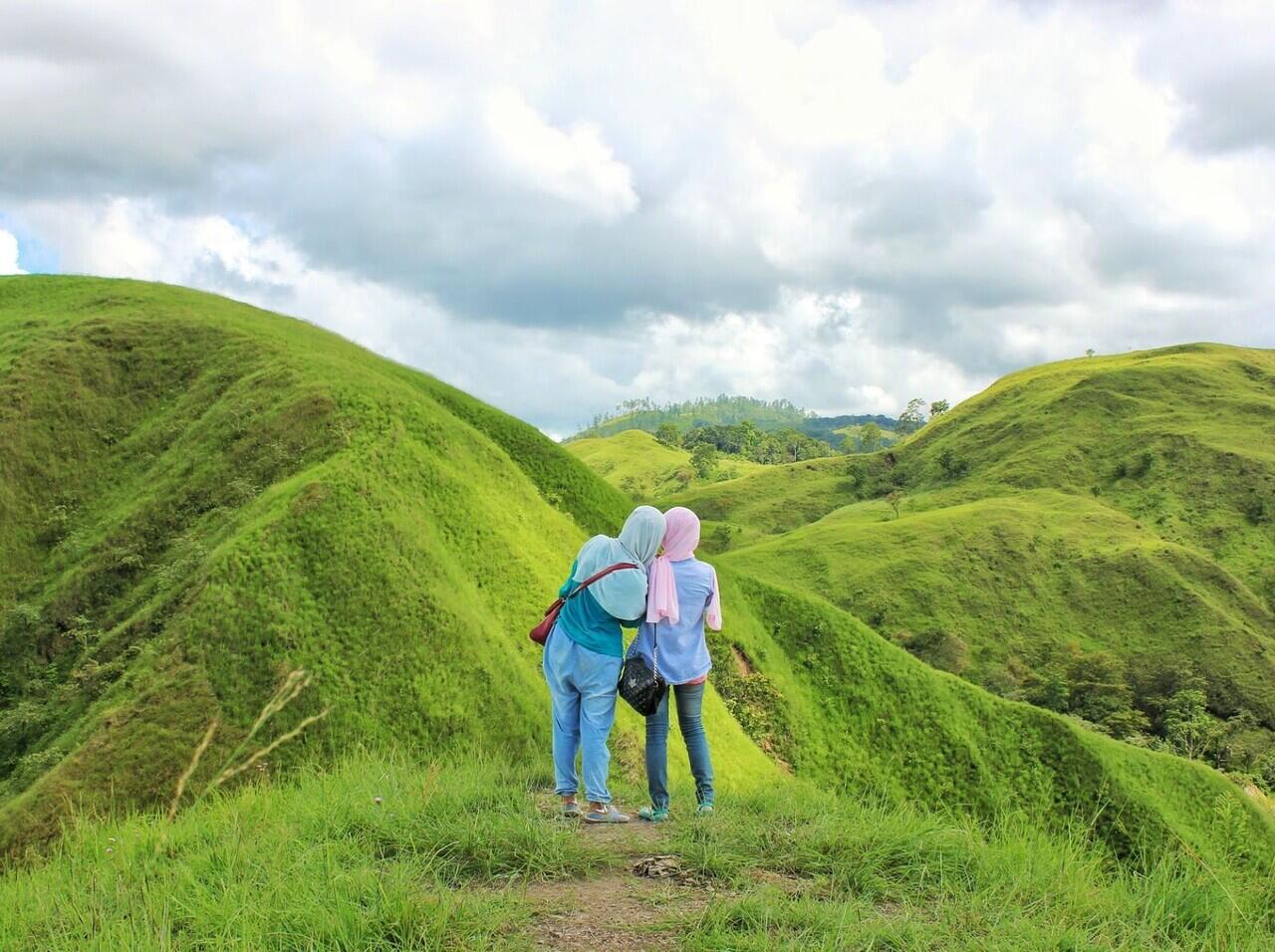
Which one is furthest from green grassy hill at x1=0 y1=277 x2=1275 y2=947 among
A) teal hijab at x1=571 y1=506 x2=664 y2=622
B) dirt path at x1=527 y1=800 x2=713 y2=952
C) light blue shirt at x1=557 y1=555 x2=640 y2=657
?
teal hijab at x1=571 y1=506 x2=664 y2=622

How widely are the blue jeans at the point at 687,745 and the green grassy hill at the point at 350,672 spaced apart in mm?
739

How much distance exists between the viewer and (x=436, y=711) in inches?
571

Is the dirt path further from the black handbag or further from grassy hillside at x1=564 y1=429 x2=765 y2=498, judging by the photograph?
grassy hillside at x1=564 y1=429 x2=765 y2=498

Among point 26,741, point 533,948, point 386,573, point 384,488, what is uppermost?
point 384,488

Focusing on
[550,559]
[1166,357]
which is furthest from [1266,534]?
[550,559]

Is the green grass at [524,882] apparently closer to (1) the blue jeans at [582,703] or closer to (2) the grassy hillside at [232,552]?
(1) the blue jeans at [582,703]

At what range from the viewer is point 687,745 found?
8.16 metres

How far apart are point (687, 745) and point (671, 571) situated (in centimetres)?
162

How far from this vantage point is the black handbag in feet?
25.2

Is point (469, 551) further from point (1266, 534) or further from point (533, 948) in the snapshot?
point (1266, 534)

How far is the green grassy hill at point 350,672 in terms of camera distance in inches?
224

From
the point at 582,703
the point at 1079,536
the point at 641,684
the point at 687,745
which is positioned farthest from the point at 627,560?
the point at 1079,536

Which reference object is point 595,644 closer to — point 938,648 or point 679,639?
point 679,639

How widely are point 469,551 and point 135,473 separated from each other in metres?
8.79
